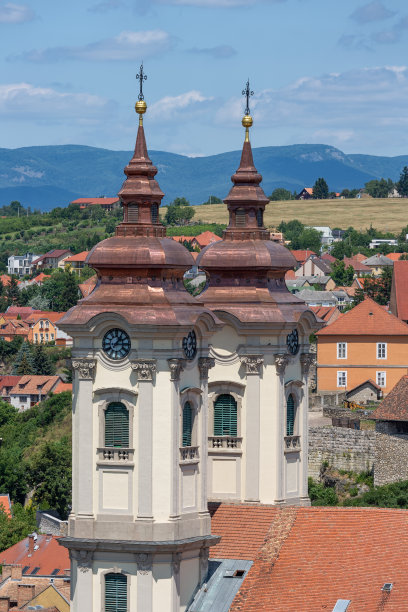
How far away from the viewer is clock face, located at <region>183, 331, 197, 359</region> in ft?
172

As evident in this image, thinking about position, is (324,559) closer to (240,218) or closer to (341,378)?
(240,218)

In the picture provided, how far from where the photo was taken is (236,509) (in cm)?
5600

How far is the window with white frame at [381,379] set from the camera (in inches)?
4550

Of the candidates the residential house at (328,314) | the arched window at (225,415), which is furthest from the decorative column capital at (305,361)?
the residential house at (328,314)

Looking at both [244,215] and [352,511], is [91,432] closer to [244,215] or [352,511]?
[352,511]

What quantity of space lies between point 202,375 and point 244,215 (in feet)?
34.1

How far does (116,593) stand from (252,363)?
32.1ft

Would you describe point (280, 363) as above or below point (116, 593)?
above

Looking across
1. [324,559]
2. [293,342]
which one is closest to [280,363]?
[293,342]

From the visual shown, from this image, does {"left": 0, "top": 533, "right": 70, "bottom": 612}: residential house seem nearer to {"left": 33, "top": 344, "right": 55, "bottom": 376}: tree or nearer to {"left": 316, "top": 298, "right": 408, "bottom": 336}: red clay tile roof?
{"left": 316, "top": 298, "right": 408, "bottom": 336}: red clay tile roof

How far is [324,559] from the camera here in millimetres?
51719

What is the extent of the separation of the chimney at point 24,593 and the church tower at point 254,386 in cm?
2148

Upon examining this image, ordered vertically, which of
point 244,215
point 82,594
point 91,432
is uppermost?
point 244,215

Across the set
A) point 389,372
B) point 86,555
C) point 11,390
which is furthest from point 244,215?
point 11,390
